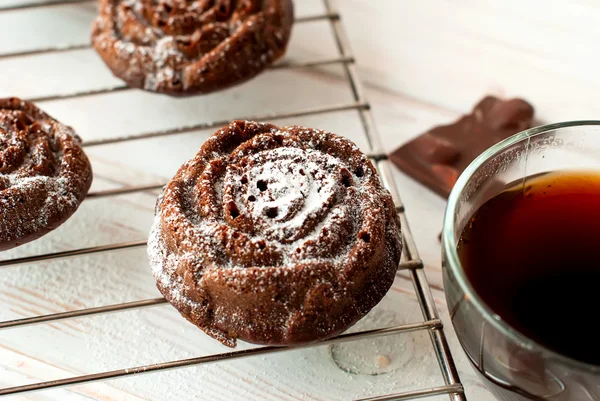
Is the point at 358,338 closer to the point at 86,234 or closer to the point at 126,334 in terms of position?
the point at 126,334

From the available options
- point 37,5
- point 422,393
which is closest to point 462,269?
point 422,393

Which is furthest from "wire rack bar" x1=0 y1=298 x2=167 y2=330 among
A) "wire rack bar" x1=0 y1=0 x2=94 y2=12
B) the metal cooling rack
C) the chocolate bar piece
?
"wire rack bar" x1=0 y1=0 x2=94 y2=12

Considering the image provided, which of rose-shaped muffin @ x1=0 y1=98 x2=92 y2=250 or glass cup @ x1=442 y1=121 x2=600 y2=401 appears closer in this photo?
glass cup @ x1=442 y1=121 x2=600 y2=401

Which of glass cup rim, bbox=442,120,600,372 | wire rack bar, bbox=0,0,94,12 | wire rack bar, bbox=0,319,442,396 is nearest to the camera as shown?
glass cup rim, bbox=442,120,600,372

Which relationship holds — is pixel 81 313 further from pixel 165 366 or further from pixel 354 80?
pixel 354 80

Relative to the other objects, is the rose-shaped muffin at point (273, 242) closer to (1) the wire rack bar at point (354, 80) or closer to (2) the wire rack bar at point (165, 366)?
(2) the wire rack bar at point (165, 366)

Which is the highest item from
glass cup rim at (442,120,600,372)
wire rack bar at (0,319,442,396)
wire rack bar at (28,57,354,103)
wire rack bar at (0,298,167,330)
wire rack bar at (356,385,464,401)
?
wire rack bar at (28,57,354,103)

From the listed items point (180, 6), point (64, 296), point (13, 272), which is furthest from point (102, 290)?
point (180, 6)

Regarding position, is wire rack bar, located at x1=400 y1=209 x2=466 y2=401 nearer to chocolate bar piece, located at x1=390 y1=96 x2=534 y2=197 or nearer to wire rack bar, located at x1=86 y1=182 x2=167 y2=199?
chocolate bar piece, located at x1=390 y1=96 x2=534 y2=197

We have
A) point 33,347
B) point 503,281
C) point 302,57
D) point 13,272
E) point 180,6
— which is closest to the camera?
point 503,281
